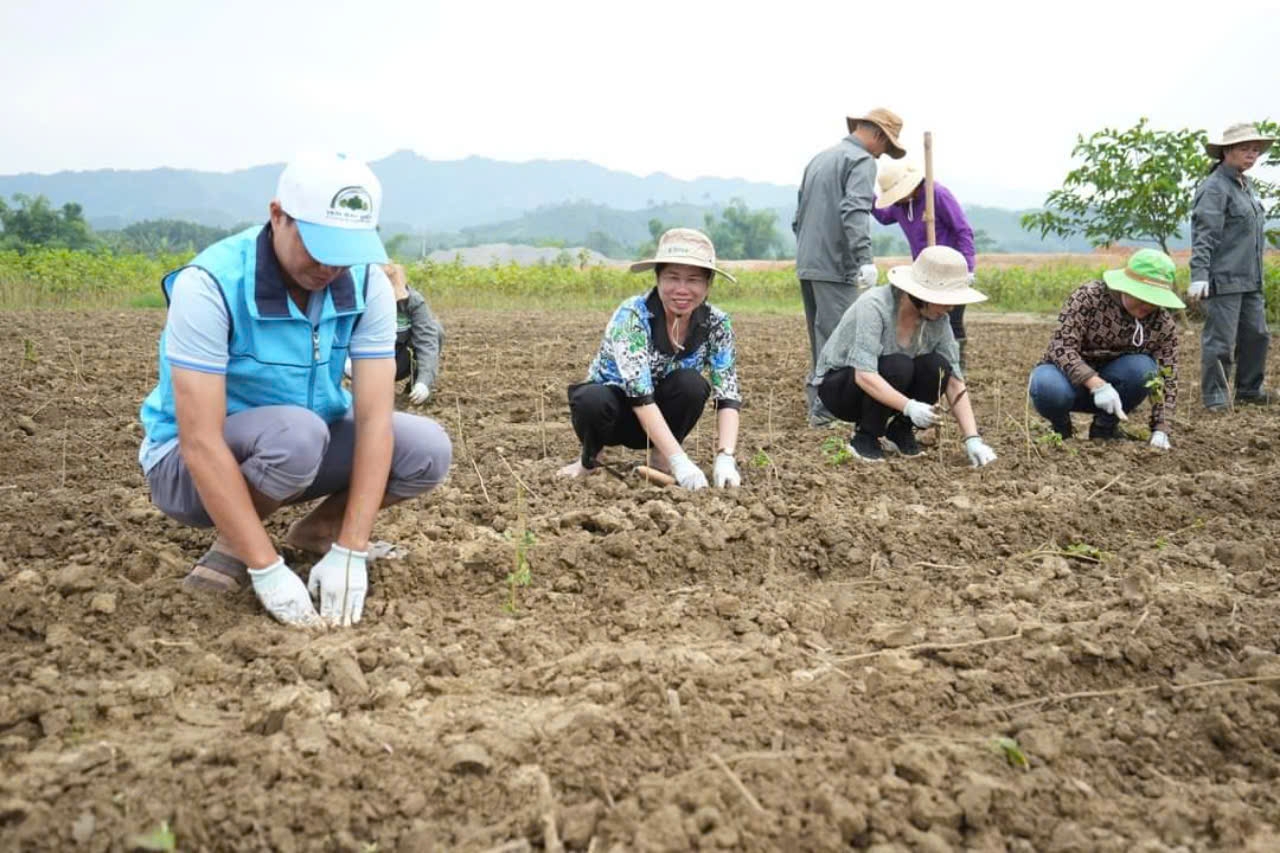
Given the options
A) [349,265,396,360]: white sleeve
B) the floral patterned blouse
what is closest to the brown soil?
the floral patterned blouse

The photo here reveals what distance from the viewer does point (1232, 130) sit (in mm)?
5668

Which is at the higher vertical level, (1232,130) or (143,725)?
(1232,130)

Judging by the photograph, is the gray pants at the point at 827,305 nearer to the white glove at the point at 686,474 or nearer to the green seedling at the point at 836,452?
the green seedling at the point at 836,452

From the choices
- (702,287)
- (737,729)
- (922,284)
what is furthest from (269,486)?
(922,284)

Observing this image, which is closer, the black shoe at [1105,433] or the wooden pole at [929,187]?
the black shoe at [1105,433]

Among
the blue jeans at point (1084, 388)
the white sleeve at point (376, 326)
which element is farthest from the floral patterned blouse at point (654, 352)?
the blue jeans at point (1084, 388)

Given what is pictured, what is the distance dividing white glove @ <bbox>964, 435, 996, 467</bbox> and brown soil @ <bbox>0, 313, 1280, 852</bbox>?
263mm

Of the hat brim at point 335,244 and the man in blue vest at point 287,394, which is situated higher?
the hat brim at point 335,244

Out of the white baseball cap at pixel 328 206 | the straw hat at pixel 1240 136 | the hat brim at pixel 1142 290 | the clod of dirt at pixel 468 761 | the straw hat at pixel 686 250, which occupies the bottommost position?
the clod of dirt at pixel 468 761

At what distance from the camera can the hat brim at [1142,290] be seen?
172 inches

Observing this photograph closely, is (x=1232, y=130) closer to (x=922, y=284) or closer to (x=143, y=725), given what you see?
(x=922, y=284)

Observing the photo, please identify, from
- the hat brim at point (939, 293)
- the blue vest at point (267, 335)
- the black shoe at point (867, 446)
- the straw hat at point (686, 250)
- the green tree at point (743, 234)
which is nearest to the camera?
the blue vest at point (267, 335)

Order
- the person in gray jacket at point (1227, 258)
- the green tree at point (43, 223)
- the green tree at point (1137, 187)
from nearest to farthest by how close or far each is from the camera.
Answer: the person in gray jacket at point (1227, 258) < the green tree at point (1137, 187) < the green tree at point (43, 223)

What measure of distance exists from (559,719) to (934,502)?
2076mm
